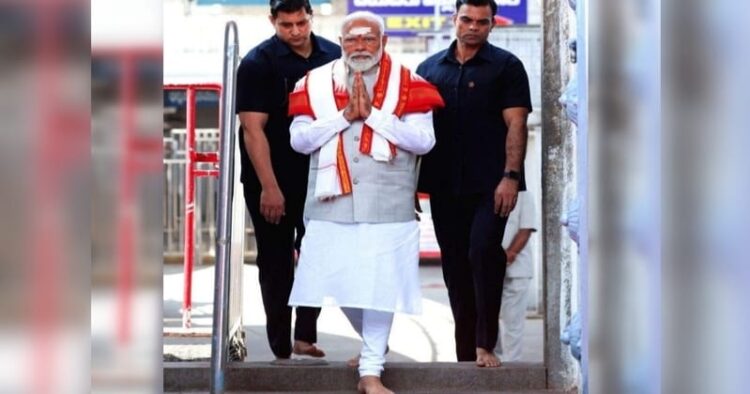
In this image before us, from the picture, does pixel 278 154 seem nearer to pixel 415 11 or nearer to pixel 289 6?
pixel 289 6

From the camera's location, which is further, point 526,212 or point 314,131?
point 526,212

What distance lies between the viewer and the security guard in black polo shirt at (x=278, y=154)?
4.93m

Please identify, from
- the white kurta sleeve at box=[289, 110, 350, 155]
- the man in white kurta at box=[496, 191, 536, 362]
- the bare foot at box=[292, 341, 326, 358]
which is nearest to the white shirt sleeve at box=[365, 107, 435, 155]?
the white kurta sleeve at box=[289, 110, 350, 155]

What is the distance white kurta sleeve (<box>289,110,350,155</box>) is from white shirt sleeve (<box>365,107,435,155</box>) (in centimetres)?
11

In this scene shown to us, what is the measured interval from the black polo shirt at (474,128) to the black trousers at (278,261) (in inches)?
21.2

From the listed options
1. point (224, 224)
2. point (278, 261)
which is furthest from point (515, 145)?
point (224, 224)

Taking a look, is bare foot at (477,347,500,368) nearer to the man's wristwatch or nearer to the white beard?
the man's wristwatch

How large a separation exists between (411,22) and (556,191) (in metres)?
13.2

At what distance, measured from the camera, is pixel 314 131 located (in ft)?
14.6

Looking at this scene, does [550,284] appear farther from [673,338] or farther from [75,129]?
[75,129]

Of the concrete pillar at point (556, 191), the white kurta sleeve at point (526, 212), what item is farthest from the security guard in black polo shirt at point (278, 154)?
the white kurta sleeve at point (526, 212)

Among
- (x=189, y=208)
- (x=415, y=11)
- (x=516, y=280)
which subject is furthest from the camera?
(x=415, y=11)

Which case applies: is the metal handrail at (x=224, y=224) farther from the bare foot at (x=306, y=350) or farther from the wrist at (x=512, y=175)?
the wrist at (x=512, y=175)

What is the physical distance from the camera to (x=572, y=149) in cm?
458
